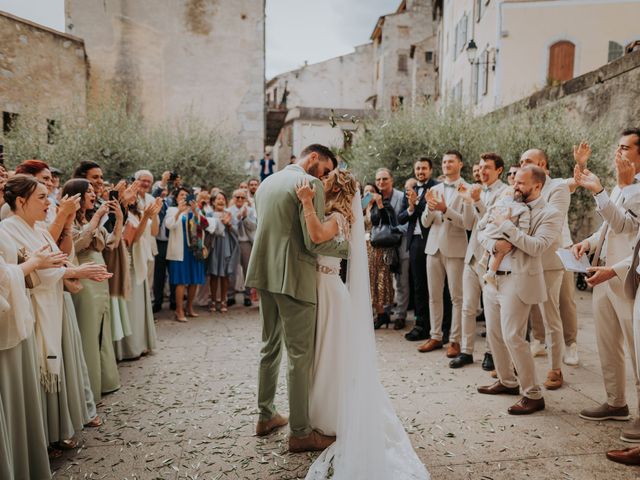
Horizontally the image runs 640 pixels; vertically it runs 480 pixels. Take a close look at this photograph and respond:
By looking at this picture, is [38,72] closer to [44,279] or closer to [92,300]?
[92,300]

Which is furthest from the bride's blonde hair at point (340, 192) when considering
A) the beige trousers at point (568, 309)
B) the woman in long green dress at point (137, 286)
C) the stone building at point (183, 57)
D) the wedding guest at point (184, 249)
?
the stone building at point (183, 57)

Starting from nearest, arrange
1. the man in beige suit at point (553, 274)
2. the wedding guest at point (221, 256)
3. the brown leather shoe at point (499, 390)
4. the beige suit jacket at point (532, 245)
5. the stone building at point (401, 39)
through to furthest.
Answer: the beige suit jacket at point (532, 245) → the brown leather shoe at point (499, 390) → the man in beige suit at point (553, 274) → the wedding guest at point (221, 256) → the stone building at point (401, 39)

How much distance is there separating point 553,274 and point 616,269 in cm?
165

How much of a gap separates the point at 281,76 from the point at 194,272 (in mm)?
32046

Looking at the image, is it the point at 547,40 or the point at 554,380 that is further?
the point at 547,40

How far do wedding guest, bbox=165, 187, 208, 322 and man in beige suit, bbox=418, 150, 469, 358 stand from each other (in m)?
3.79

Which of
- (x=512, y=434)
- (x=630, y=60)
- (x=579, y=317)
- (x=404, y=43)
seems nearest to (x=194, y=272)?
(x=512, y=434)

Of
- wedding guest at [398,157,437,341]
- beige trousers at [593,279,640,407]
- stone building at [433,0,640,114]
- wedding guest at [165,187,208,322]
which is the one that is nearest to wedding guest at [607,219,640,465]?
beige trousers at [593,279,640,407]

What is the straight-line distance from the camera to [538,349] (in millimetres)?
6156

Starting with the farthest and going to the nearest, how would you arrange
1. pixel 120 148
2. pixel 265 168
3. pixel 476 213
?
pixel 265 168, pixel 120 148, pixel 476 213

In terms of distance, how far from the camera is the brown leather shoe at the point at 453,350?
612cm

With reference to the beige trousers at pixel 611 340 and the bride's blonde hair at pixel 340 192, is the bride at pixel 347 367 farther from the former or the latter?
the beige trousers at pixel 611 340

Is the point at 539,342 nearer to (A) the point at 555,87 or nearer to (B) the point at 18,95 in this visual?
(A) the point at 555,87

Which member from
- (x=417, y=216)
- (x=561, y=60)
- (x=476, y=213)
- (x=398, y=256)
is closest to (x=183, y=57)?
(x=561, y=60)
